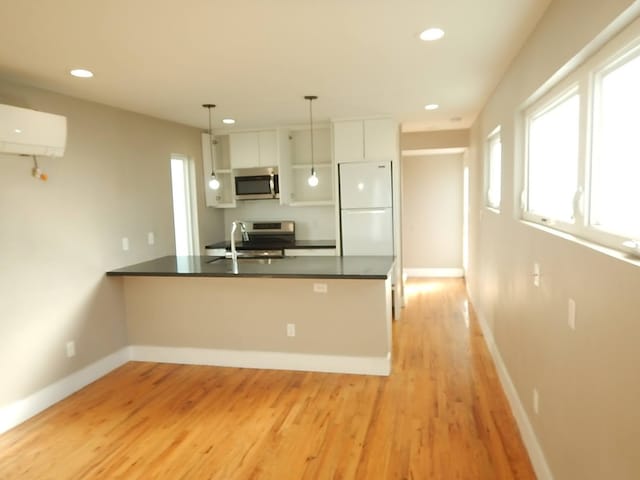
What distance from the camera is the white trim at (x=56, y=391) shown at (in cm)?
312

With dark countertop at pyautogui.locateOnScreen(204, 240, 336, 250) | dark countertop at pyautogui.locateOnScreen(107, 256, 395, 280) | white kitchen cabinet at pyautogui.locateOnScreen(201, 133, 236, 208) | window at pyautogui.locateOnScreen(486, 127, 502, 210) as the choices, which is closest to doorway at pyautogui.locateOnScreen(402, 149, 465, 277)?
dark countertop at pyautogui.locateOnScreen(204, 240, 336, 250)

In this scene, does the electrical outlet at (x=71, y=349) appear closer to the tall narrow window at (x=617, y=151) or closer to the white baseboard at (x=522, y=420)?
the white baseboard at (x=522, y=420)

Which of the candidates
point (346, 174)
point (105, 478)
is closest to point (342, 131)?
point (346, 174)

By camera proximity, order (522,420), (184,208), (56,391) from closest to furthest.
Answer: (522,420), (56,391), (184,208)

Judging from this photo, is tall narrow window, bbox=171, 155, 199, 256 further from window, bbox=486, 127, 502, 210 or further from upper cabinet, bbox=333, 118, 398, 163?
window, bbox=486, 127, 502, 210

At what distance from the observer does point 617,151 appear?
5.53 ft

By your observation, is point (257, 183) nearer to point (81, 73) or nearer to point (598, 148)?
point (81, 73)

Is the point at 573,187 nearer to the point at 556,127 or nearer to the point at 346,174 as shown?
the point at 556,127

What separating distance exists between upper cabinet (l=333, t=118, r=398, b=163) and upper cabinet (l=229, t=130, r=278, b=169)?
869mm

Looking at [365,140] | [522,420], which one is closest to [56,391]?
[522,420]

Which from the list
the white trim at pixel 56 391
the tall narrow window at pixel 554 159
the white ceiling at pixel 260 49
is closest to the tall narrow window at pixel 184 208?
the white ceiling at pixel 260 49

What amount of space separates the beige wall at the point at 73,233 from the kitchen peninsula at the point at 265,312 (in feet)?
1.06

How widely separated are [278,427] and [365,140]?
338cm

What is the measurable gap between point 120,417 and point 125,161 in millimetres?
2329
